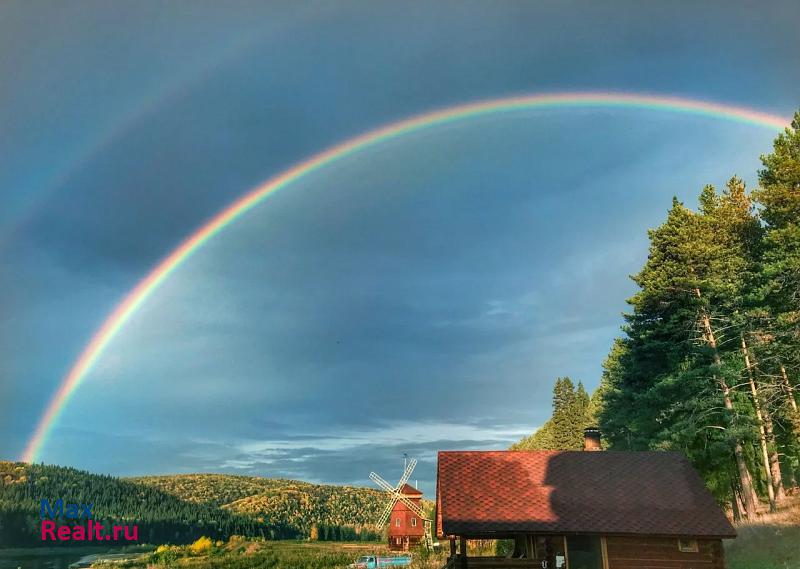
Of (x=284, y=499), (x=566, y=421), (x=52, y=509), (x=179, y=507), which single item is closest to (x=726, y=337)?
(x=566, y=421)

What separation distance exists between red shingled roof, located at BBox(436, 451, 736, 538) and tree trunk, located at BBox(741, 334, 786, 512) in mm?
5710

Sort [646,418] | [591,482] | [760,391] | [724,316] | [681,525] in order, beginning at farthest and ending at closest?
[646,418]
[724,316]
[760,391]
[591,482]
[681,525]

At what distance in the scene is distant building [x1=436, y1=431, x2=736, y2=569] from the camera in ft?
67.3

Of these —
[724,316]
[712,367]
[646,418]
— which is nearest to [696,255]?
[724,316]

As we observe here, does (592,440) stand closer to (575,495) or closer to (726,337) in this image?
(575,495)

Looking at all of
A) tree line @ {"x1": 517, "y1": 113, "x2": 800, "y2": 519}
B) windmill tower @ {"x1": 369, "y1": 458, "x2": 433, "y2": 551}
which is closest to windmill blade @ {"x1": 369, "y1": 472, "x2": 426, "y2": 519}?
windmill tower @ {"x1": 369, "y1": 458, "x2": 433, "y2": 551}

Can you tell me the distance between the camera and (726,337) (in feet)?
98.0

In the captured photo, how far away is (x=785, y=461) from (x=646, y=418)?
683 centimetres

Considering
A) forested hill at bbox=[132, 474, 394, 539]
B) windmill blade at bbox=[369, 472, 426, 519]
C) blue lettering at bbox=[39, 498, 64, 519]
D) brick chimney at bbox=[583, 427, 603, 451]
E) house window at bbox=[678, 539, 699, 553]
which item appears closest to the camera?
house window at bbox=[678, 539, 699, 553]

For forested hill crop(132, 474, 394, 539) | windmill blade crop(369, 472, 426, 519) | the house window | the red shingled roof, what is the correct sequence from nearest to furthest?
the red shingled roof, the house window, windmill blade crop(369, 472, 426, 519), forested hill crop(132, 474, 394, 539)

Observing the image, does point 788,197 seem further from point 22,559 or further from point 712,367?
point 22,559

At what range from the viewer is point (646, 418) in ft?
108

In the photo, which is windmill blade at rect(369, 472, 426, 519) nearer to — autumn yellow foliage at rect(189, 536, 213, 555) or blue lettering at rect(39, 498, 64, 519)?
autumn yellow foliage at rect(189, 536, 213, 555)

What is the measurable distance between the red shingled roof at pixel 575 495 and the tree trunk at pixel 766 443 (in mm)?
5710
